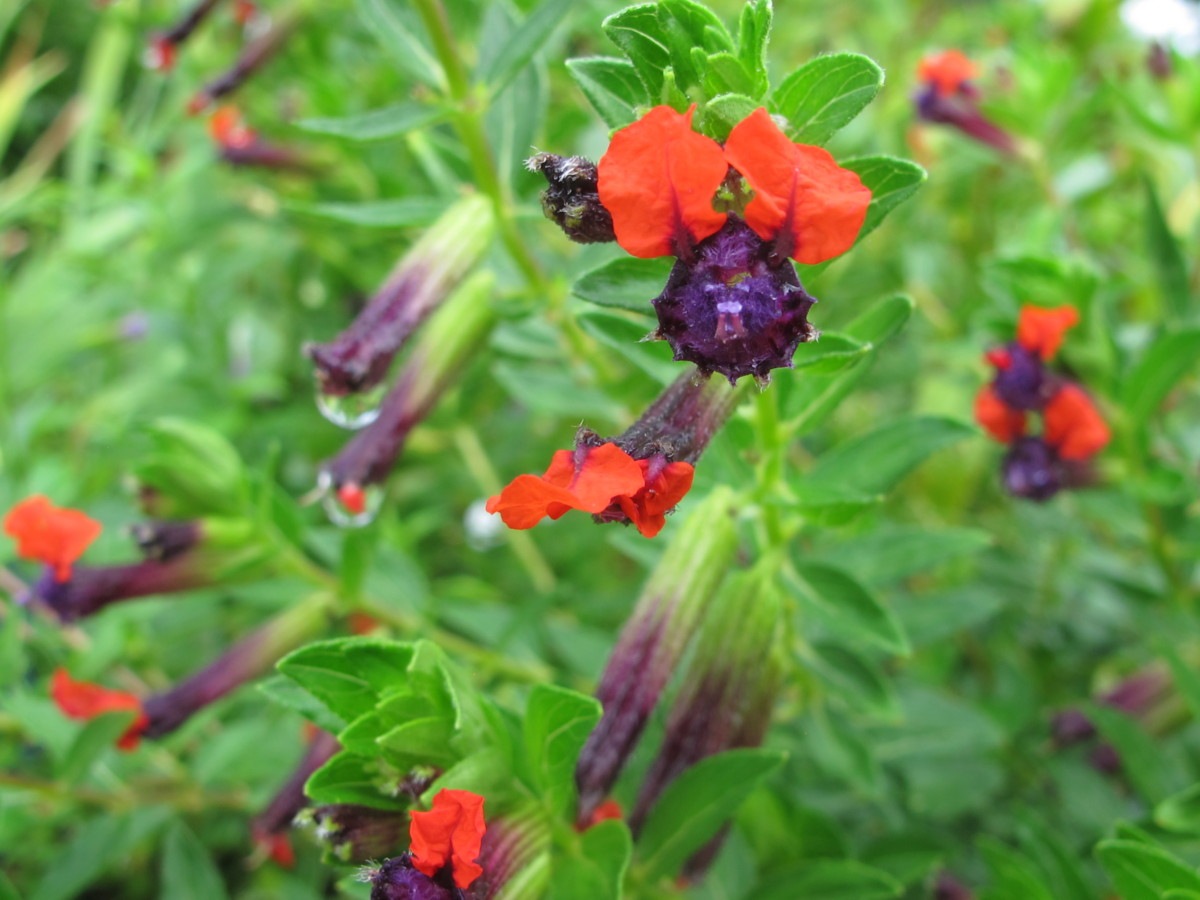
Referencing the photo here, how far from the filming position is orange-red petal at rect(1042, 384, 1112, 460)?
1657mm

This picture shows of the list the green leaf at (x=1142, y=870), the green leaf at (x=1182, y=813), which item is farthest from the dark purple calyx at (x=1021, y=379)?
the green leaf at (x=1142, y=870)

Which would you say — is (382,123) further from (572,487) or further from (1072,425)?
(1072,425)

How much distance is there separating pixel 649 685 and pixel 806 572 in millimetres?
358

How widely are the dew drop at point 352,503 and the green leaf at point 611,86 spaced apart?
0.70 meters

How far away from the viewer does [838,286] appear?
104 inches

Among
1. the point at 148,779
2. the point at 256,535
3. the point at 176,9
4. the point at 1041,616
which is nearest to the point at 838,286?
the point at 1041,616

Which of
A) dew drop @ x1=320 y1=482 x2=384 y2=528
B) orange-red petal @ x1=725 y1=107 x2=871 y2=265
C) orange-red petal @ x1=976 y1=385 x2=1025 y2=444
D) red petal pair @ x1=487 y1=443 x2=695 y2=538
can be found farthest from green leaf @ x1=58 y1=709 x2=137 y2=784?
→ orange-red petal @ x1=976 y1=385 x2=1025 y2=444

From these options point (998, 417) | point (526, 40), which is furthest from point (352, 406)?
point (998, 417)

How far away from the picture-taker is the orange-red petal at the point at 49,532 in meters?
1.49

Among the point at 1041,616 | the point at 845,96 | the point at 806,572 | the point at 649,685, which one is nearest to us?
the point at 845,96

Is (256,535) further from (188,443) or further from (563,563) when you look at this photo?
(563,563)

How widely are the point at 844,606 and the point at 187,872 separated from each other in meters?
1.27

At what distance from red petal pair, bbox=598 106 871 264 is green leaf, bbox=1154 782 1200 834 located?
0.97 m

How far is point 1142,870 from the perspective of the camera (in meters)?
1.15
